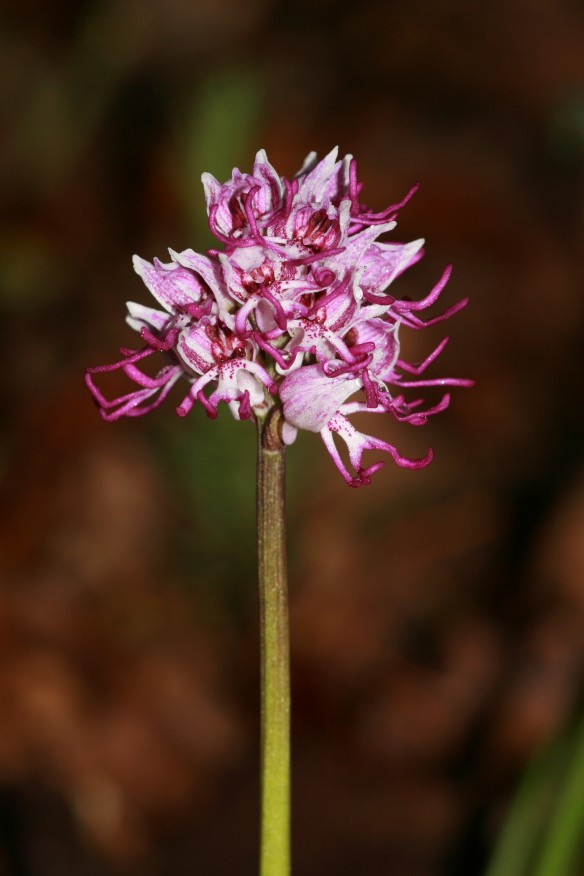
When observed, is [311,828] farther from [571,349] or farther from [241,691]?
[571,349]

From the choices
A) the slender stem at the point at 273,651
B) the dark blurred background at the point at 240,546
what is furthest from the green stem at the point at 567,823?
the slender stem at the point at 273,651

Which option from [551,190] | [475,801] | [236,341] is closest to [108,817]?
[475,801]

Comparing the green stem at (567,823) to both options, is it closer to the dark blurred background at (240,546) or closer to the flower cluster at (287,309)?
the dark blurred background at (240,546)

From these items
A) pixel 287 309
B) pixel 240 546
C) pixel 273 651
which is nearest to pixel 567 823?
pixel 273 651

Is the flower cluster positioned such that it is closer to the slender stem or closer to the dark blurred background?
the slender stem

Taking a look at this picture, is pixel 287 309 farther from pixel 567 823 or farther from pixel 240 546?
pixel 240 546

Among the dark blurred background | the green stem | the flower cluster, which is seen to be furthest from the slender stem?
the dark blurred background
